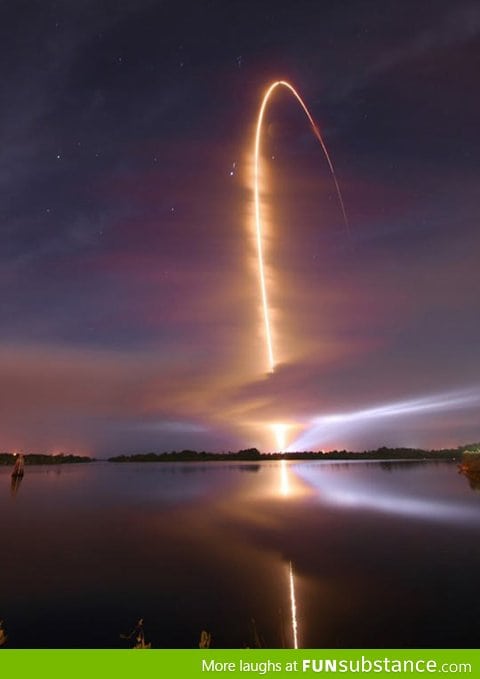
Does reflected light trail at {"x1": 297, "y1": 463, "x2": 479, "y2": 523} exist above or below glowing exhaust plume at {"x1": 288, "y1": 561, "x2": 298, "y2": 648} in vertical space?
above

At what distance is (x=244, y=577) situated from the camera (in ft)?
61.1

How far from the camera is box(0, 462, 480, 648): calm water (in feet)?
41.6

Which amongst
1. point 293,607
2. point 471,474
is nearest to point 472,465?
point 471,474

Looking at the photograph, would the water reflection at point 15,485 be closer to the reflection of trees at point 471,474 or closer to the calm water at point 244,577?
the calm water at point 244,577

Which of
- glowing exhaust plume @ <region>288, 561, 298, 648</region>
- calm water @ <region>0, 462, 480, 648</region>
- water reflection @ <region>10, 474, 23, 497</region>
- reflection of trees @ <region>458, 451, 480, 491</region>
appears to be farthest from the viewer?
reflection of trees @ <region>458, 451, 480, 491</region>

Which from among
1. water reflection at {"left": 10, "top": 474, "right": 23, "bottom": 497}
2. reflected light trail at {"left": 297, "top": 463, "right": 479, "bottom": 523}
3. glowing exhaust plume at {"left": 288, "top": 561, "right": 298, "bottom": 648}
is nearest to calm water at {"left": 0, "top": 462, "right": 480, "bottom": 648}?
glowing exhaust plume at {"left": 288, "top": 561, "right": 298, "bottom": 648}

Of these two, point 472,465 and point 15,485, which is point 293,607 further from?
point 472,465

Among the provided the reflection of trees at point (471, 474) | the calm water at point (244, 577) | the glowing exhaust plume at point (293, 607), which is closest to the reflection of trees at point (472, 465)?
the reflection of trees at point (471, 474)

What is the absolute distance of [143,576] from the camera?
62.5ft

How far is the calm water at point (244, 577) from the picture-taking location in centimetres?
1267

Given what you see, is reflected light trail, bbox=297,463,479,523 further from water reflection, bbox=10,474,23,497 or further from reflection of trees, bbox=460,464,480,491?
water reflection, bbox=10,474,23,497

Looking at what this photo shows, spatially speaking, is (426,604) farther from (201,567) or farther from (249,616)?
(201,567)
